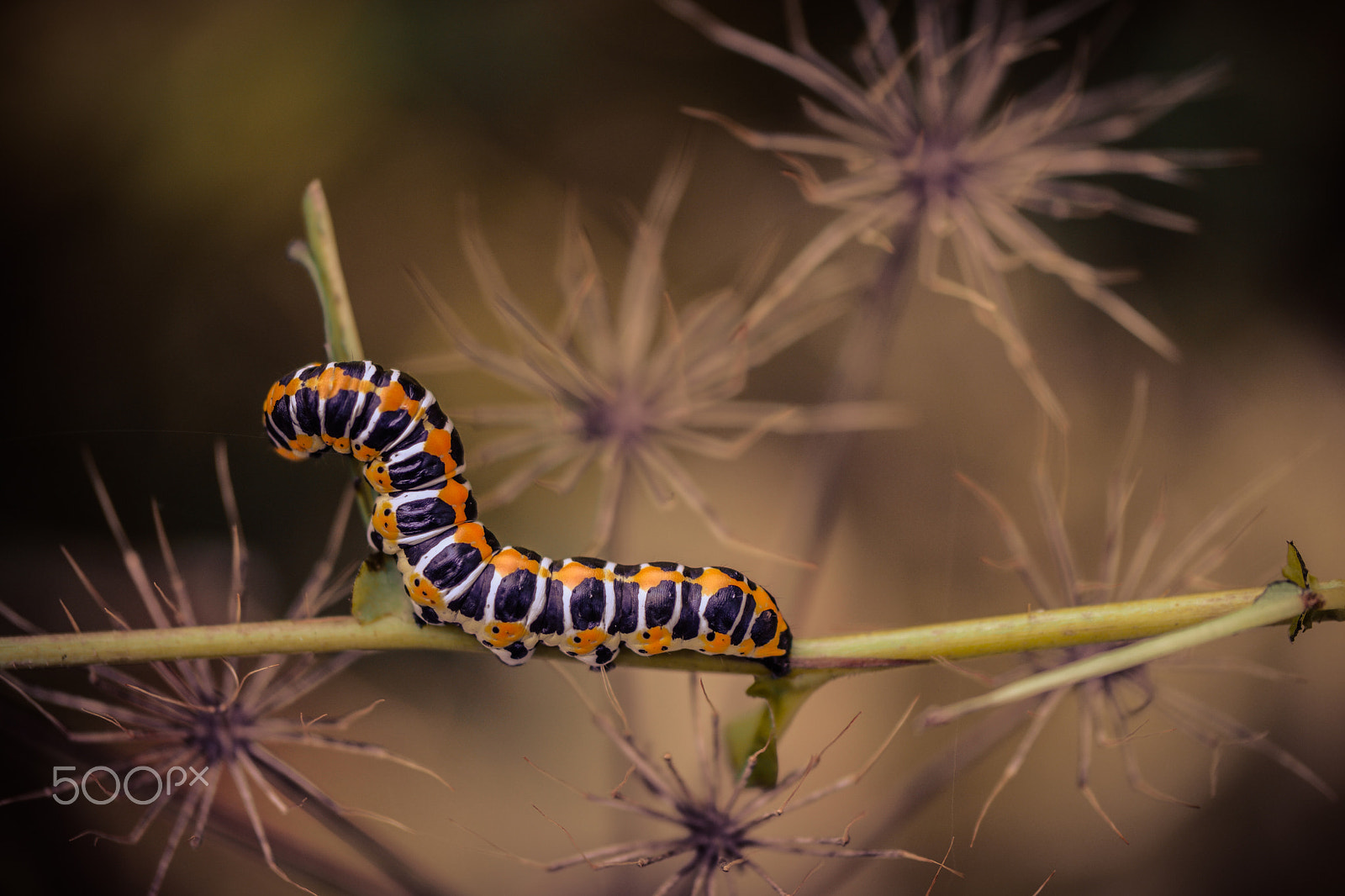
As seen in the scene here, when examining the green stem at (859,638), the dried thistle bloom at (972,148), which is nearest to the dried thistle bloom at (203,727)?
the green stem at (859,638)

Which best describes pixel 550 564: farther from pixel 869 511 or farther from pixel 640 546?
pixel 869 511

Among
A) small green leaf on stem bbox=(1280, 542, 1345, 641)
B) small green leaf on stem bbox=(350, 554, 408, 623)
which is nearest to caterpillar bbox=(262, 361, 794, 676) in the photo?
small green leaf on stem bbox=(350, 554, 408, 623)

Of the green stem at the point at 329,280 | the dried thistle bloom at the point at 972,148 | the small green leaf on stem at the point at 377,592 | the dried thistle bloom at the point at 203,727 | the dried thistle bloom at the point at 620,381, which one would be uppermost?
the dried thistle bloom at the point at 972,148

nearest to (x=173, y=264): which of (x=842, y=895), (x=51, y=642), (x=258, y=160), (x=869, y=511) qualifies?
(x=258, y=160)

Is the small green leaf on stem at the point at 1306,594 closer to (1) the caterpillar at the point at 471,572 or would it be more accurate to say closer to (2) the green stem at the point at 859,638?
(2) the green stem at the point at 859,638

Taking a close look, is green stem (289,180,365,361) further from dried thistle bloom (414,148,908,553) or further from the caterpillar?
dried thistle bloom (414,148,908,553)

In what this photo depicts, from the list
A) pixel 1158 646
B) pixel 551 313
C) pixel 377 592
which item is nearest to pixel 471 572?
pixel 377 592

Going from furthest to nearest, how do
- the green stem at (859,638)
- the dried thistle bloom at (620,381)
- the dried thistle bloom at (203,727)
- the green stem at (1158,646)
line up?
1. the dried thistle bloom at (620,381)
2. the dried thistle bloom at (203,727)
3. the green stem at (859,638)
4. the green stem at (1158,646)
